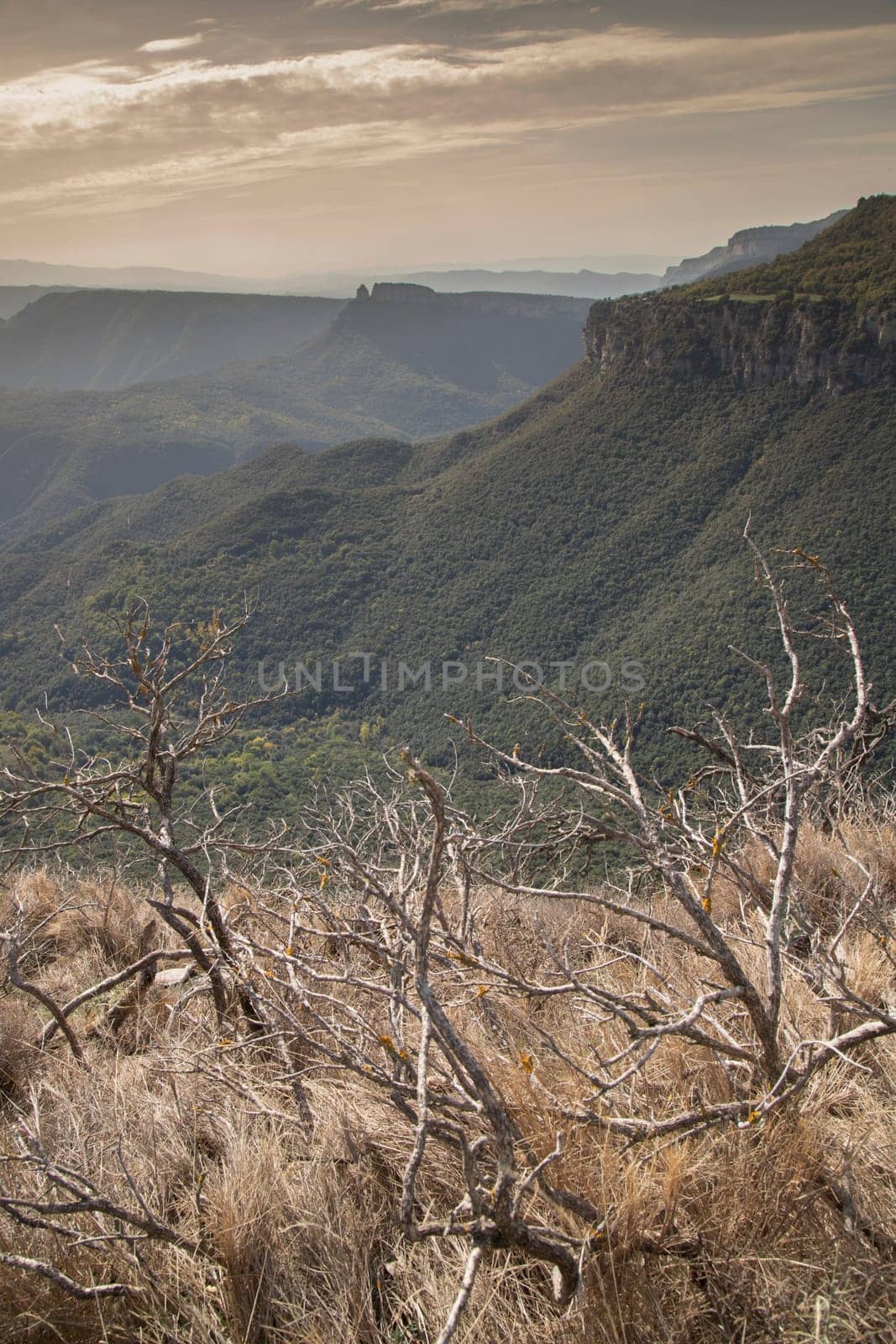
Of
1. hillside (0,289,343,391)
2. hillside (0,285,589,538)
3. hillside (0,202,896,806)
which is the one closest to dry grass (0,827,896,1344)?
hillside (0,202,896,806)

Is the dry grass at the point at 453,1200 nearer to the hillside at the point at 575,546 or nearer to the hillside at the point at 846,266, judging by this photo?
the hillside at the point at 575,546

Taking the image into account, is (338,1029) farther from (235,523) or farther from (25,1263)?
(235,523)

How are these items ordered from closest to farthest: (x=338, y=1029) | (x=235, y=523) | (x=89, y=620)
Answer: (x=338, y=1029) → (x=89, y=620) → (x=235, y=523)

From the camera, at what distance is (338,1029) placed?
6.73 ft

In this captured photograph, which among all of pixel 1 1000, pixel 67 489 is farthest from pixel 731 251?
pixel 1 1000

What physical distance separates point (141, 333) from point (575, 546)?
182928 mm

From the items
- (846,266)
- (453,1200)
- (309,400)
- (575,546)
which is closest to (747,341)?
(846,266)

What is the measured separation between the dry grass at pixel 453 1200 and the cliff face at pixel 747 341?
36505mm

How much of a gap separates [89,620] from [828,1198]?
46.0 meters

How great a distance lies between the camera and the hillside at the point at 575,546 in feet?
94.3

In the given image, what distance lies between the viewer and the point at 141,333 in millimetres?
191750

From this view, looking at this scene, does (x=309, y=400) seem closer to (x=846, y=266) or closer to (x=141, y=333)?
(x=141, y=333)

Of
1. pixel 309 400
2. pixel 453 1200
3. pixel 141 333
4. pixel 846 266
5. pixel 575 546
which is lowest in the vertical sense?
pixel 575 546

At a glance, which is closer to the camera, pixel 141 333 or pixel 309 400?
pixel 309 400
